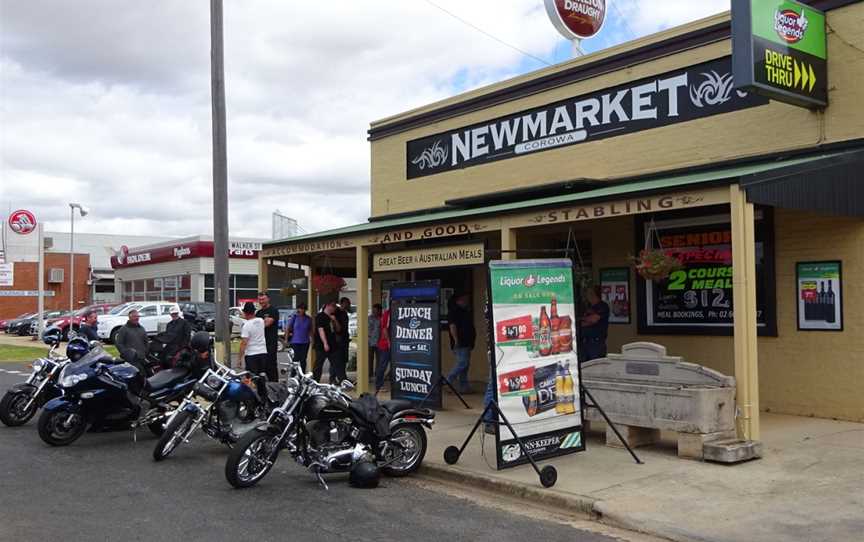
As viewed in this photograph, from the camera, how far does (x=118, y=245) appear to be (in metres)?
64.9

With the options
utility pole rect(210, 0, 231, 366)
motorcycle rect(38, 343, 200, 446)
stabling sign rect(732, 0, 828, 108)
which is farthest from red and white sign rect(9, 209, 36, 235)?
stabling sign rect(732, 0, 828, 108)

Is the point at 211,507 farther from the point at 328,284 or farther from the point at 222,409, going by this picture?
the point at 328,284

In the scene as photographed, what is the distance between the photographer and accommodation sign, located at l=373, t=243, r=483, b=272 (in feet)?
38.1

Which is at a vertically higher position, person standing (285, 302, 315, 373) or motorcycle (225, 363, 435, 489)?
person standing (285, 302, 315, 373)

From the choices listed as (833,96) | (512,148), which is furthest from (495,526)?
(512,148)

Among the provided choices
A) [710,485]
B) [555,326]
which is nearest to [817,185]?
[555,326]

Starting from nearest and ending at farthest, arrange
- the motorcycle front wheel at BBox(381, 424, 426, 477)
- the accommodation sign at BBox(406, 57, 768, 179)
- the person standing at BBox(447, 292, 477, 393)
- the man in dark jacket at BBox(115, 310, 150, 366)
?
1. the motorcycle front wheel at BBox(381, 424, 426, 477)
2. the man in dark jacket at BBox(115, 310, 150, 366)
3. the accommodation sign at BBox(406, 57, 768, 179)
4. the person standing at BBox(447, 292, 477, 393)

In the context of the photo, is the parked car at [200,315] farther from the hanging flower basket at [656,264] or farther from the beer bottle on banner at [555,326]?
the beer bottle on banner at [555,326]

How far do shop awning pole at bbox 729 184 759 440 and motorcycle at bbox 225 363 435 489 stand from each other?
139 inches

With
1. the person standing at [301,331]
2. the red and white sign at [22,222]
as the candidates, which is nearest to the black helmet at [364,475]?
the person standing at [301,331]

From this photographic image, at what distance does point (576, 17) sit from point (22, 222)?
26.7 m

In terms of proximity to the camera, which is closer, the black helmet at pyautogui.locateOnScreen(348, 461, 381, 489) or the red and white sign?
the black helmet at pyautogui.locateOnScreen(348, 461, 381, 489)

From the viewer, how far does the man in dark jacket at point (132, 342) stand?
11.6 m

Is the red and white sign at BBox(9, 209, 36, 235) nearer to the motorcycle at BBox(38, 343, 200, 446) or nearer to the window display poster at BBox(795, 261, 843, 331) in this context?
the motorcycle at BBox(38, 343, 200, 446)
